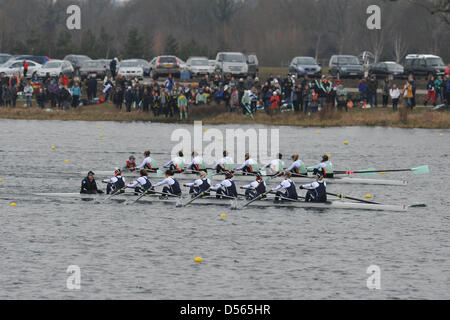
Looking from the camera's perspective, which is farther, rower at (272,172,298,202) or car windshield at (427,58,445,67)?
car windshield at (427,58,445,67)

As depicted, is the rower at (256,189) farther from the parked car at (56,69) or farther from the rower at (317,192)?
the parked car at (56,69)

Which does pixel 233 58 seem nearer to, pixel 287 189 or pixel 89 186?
pixel 89 186

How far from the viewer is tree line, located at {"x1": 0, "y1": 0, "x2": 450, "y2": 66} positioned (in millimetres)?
78250

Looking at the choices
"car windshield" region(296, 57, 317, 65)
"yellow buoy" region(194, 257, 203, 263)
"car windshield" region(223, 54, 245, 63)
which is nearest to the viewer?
"yellow buoy" region(194, 257, 203, 263)

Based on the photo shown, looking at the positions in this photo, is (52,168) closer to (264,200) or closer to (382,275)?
(264,200)

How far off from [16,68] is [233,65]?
16342 mm

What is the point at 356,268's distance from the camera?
22922 mm

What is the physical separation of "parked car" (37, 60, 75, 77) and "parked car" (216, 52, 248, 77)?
35.1 ft

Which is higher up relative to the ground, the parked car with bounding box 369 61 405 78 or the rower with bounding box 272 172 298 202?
the parked car with bounding box 369 61 405 78

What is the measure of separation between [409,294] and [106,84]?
36.5 metres

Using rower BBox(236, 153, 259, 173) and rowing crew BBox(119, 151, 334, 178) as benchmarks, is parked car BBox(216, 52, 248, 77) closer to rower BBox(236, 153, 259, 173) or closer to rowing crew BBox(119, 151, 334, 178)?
rowing crew BBox(119, 151, 334, 178)

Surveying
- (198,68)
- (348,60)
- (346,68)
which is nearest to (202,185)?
(198,68)

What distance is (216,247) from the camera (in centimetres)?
2475

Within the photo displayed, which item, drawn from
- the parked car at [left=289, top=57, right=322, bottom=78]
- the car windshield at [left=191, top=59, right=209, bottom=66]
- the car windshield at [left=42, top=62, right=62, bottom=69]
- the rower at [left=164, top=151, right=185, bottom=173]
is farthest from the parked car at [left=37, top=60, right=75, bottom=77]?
the rower at [left=164, top=151, right=185, bottom=173]
